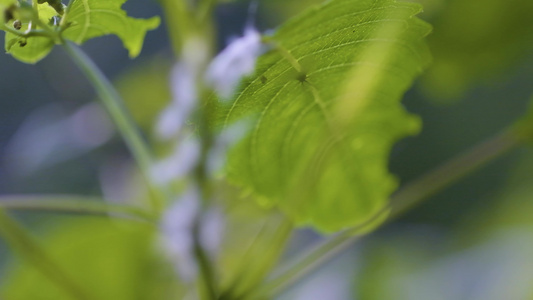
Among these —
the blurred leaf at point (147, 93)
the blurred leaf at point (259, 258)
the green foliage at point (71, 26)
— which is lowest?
the blurred leaf at point (259, 258)

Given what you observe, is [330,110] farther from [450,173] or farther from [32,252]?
[32,252]

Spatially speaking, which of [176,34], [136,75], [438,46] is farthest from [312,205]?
[136,75]

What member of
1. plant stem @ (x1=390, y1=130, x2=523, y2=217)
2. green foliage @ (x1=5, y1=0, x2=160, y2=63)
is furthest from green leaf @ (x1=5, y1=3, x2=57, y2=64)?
plant stem @ (x1=390, y1=130, x2=523, y2=217)

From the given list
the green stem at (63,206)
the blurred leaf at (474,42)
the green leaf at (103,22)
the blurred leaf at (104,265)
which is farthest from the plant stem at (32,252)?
the blurred leaf at (474,42)

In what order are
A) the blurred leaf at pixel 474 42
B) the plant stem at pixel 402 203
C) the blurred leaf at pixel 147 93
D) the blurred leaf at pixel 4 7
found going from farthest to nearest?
the blurred leaf at pixel 147 93, the blurred leaf at pixel 474 42, the plant stem at pixel 402 203, the blurred leaf at pixel 4 7

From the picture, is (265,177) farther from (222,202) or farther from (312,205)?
(222,202)

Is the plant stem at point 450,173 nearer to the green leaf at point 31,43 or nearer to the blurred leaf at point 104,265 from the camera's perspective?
the green leaf at point 31,43

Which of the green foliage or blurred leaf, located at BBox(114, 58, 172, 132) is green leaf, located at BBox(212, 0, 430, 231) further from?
blurred leaf, located at BBox(114, 58, 172, 132)

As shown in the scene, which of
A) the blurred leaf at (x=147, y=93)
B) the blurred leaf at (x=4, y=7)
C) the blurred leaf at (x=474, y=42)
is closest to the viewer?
the blurred leaf at (x=4, y=7)
